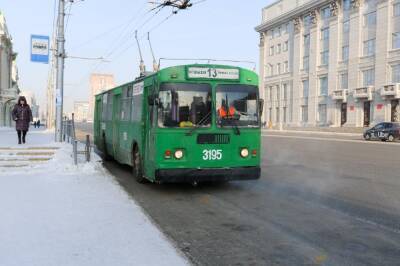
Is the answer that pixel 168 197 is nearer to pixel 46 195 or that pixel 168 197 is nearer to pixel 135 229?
pixel 46 195

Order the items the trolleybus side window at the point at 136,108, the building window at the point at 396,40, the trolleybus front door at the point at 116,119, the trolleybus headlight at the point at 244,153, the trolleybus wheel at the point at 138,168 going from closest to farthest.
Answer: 1. the trolleybus headlight at the point at 244,153
2. the trolleybus wheel at the point at 138,168
3. the trolleybus side window at the point at 136,108
4. the trolleybus front door at the point at 116,119
5. the building window at the point at 396,40

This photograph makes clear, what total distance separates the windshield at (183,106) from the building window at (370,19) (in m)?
55.4

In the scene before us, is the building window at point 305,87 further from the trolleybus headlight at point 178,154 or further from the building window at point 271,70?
the trolleybus headlight at point 178,154

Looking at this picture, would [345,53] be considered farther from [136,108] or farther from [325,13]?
[136,108]

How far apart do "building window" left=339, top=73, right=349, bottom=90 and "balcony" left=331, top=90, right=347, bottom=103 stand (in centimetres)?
129

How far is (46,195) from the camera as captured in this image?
8.92m

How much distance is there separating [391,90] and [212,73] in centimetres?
4806

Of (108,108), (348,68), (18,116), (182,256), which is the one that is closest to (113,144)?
(108,108)

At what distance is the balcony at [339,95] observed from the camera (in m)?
62.2

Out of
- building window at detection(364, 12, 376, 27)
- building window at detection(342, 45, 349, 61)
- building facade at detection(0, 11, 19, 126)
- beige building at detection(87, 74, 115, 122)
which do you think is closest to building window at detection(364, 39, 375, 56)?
building window at detection(364, 12, 376, 27)

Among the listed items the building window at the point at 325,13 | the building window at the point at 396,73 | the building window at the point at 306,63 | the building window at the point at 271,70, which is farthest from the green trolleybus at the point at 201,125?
the building window at the point at 271,70

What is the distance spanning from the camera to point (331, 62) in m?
66.6

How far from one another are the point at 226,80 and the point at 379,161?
9791 millimetres

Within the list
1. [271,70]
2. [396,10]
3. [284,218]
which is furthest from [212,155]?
[271,70]
